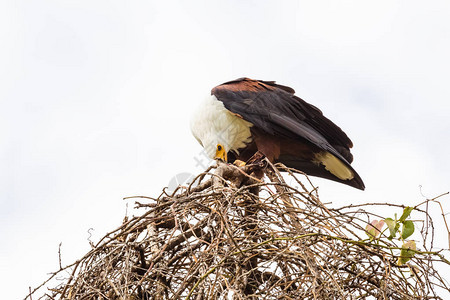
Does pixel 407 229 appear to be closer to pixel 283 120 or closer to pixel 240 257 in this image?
pixel 240 257

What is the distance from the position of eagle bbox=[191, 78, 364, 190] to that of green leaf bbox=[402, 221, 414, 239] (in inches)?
71.2

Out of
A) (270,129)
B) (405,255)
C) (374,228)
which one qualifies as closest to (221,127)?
(270,129)

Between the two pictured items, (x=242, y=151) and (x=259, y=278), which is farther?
(x=242, y=151)

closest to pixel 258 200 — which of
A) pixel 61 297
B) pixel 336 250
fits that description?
pixel 336 250

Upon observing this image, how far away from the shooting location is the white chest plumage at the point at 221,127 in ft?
13.2

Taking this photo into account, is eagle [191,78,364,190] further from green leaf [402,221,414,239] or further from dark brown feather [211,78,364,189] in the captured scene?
green leaf [402,221,414,239]

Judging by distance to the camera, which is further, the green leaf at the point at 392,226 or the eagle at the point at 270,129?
the eagle at the point at 270,129

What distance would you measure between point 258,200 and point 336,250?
40 centimetres

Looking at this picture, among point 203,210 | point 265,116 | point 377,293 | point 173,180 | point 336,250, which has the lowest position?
point 377,293

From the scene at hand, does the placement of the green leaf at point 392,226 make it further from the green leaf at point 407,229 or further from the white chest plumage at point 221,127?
the white chest plumage at point 221,127

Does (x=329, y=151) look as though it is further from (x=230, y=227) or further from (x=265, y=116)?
(x=230, y=227)

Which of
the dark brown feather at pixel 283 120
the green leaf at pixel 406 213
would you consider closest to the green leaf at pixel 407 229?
the green leaf at pixel 406 213

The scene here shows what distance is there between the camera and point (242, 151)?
416 cm

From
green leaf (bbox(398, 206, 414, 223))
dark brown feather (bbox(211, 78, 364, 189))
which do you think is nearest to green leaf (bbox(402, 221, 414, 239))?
green leaf (bbox(398, 206, 414, 223))
